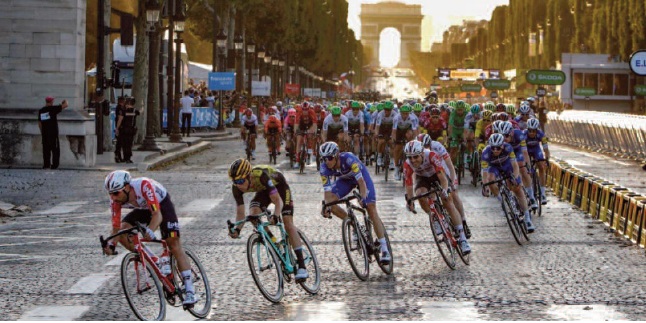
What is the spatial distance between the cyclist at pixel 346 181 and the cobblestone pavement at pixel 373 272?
53 centimetres

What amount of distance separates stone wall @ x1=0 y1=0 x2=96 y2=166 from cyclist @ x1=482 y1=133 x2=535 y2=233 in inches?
597

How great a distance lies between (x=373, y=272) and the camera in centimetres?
1494

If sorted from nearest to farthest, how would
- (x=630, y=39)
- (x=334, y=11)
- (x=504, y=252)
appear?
(x=504, y=252)
(x=630, y=39)
(x=334, y=11)

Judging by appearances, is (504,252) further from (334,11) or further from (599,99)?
(334,11)

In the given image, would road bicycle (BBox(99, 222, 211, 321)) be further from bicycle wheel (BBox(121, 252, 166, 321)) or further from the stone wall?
the stone wall

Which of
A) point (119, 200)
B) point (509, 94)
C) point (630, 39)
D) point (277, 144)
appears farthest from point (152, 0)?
point (509, 94)

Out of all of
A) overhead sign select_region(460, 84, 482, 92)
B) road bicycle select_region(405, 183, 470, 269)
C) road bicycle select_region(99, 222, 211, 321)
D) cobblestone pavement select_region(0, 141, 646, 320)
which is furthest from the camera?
overhead sign select_region(460, 84, 482, 92)

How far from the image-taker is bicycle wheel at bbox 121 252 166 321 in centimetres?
1111

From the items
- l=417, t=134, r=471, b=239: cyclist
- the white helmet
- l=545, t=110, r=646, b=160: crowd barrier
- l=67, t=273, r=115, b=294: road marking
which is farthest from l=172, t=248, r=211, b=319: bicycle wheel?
l=545, t=110, r=646, b=160: crowd barrier

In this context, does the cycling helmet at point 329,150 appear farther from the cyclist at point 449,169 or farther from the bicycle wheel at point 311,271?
the cyclist at point 449,169

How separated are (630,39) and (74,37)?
200 ft

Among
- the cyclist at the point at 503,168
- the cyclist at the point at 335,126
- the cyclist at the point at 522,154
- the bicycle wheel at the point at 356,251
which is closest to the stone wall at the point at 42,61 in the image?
the cyclist at the point at 335,126

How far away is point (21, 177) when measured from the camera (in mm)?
28594

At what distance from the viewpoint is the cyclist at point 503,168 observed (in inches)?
727
